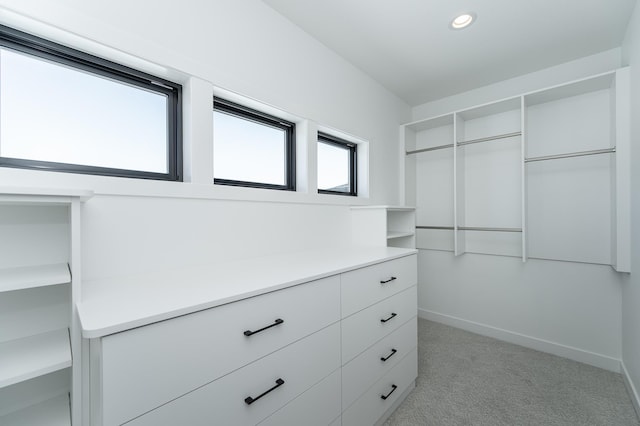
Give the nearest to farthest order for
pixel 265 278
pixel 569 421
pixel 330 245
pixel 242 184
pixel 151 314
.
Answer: pixel 151 314 → pixel 265 278 → pixel 569 421 → pixel 242 184 → pixel 330 245

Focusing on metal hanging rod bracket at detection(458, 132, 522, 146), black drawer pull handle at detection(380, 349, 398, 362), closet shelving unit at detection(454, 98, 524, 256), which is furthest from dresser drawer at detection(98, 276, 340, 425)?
metal hanging rod bracket at detection(458, 132, 522, 146)

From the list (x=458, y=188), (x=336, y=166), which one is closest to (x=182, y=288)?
(x=336, y=166)

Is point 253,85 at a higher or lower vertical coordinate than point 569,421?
higher

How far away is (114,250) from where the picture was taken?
1.10m

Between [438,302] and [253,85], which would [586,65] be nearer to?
[438,302]

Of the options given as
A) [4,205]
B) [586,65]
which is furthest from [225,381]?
[586,65]

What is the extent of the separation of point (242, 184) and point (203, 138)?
0.39 metres

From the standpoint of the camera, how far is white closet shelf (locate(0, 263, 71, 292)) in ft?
2.31

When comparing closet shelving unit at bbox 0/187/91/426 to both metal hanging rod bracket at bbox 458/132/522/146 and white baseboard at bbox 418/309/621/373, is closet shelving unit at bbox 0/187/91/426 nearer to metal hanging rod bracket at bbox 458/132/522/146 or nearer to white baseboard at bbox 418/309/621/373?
metal hanging rod bracket at bbox 458/132/522/146

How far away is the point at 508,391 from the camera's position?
1.81m

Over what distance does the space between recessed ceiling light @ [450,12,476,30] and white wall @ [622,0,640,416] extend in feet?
3.09

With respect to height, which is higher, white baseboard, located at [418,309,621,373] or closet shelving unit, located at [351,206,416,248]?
closet shelving unit, located at [351,206,416,248]

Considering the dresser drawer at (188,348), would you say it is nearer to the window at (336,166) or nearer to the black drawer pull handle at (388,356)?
the black drawer pull handle at (388,356)

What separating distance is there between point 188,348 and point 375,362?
43.4 inches
